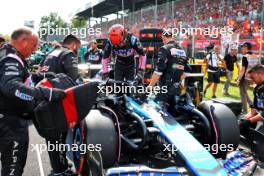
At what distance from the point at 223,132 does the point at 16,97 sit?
246 centimetres

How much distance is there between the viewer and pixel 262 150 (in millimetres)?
3738

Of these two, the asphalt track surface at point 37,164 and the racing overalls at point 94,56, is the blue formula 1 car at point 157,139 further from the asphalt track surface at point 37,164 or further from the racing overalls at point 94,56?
the racing overalls at point 94,56

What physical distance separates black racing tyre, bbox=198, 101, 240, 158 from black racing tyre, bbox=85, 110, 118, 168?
1.25m

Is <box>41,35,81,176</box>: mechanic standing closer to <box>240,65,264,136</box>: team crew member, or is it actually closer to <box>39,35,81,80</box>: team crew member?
<box>39,35,81,80</box>: team crew member

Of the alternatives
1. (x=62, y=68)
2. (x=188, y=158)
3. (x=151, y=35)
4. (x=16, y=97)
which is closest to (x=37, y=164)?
(x=62, y=68)

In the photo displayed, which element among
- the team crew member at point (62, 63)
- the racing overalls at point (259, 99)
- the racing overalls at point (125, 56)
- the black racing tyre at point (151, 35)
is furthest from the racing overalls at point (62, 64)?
the black racing tyre at point (151, 35)

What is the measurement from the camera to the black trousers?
2.68m

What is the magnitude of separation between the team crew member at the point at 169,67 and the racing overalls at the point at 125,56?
1216 millimetres

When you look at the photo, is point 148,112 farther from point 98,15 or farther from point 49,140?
point 98,15

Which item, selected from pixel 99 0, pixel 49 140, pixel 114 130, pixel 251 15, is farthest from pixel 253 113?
pixel 99 0

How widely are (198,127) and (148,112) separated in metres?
0.78

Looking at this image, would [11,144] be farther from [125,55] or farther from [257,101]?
[125,55]

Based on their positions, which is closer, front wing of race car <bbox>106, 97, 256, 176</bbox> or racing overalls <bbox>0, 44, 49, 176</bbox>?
racing overalls <bbox>0, 44, 49, 176</bbox>

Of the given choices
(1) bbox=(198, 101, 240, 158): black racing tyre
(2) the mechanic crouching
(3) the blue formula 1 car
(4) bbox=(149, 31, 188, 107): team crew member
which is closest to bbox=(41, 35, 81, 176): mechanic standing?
(3) the blue formula 1 car
